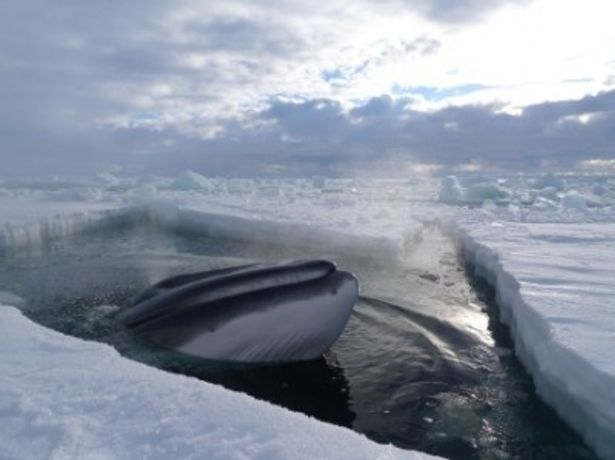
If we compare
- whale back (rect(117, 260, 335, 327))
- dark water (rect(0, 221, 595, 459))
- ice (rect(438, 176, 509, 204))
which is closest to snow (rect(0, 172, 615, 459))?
dark water (rect(0, 221, 595, 459))

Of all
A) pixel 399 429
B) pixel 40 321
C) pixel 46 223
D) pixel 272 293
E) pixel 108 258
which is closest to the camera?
pixel 399 429

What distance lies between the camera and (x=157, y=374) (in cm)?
352

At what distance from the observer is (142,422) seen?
9.04 ft

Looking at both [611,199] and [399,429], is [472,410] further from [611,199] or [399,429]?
[611,199]

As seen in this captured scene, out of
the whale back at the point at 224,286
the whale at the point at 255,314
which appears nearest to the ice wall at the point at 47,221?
the whale back at the point at 224,286

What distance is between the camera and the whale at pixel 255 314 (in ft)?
18.6

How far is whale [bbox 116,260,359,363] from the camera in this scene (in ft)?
18.6

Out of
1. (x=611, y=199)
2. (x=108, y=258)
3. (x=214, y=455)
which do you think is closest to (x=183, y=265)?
(x=108, y=258)

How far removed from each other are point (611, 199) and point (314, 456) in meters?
33.7

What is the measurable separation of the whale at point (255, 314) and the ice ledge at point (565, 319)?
1.96m

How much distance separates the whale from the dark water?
0.55 feet

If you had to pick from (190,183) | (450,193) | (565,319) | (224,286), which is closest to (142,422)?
(224,286)

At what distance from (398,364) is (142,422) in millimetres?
3577

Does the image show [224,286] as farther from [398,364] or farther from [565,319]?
[565,319]
